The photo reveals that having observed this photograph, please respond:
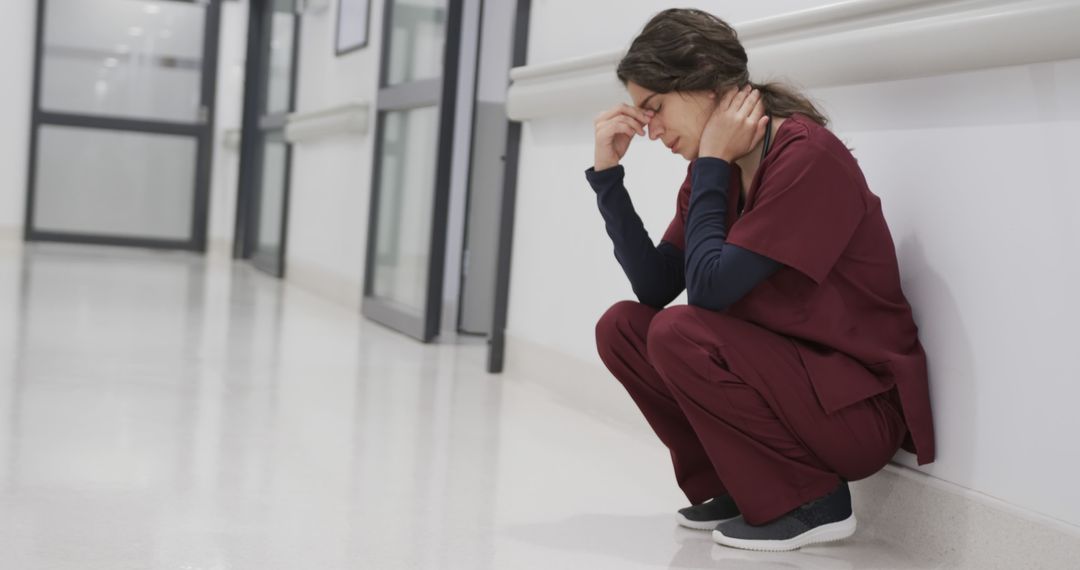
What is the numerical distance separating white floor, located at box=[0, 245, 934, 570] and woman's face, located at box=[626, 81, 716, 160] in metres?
0.70

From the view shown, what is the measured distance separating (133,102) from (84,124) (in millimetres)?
412

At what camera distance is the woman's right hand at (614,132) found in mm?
2174

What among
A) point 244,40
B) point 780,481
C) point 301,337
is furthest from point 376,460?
point 244,40

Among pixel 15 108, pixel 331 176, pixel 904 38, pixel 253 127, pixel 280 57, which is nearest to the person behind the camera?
pixel 904 38

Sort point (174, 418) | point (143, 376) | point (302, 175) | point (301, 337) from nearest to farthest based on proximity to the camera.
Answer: point (174, 418) → point (143, 376) → point (301, 337) → point (302, 175)

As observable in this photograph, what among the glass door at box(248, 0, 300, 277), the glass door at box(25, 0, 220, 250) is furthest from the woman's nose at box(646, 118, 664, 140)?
the glass door at box(25, 0, 220, 250)

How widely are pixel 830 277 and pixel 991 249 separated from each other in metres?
0.27

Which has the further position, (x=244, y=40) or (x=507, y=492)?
(x=244, y=40)

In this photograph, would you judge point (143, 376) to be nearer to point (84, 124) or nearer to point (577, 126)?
point (577, 126)

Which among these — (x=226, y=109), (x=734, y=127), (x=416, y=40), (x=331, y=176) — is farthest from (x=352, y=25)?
(x=734, y=127)

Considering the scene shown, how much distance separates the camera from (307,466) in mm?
2502

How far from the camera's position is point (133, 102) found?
9.57 metres

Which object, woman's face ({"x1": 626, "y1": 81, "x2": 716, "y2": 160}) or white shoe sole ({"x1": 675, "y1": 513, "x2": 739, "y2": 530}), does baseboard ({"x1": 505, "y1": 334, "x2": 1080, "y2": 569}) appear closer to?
white shoe sole ({"x1": 675, "y1": 513, "x2": 739, "y2": 530})

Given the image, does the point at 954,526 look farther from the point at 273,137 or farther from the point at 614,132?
the point at 273,137
